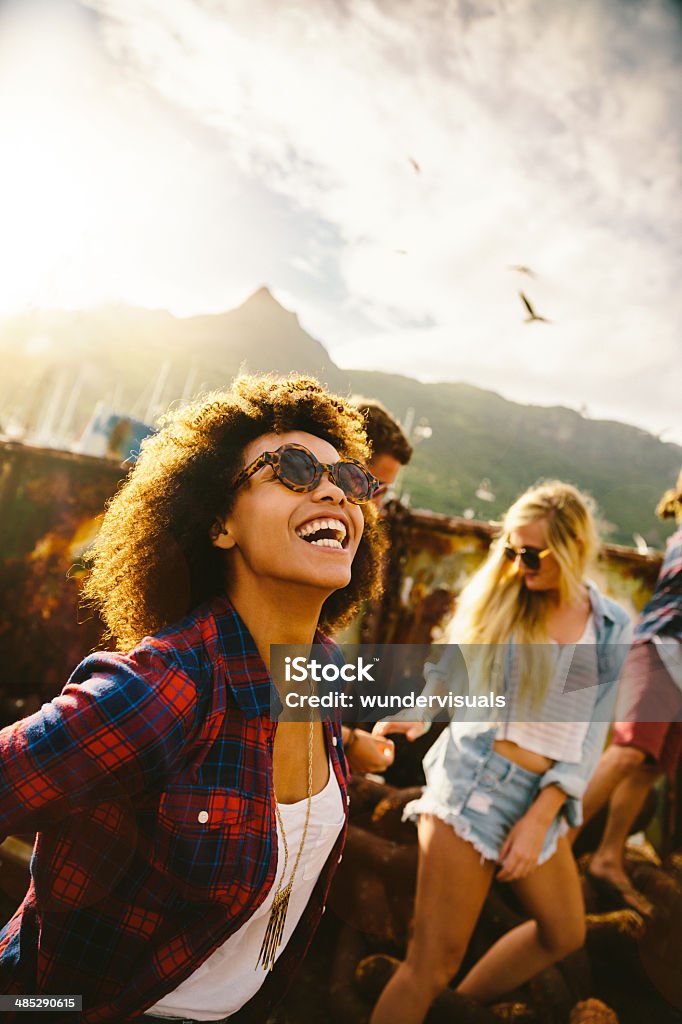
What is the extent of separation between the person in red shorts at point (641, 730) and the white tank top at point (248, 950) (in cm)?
241

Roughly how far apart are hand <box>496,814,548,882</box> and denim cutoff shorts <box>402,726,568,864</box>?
43mm

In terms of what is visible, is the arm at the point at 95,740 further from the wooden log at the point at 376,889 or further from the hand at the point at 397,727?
the wooden log at the point at 376,889

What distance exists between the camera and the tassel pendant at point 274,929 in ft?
4.37

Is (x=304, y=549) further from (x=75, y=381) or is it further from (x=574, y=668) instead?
(x=75, y=381)

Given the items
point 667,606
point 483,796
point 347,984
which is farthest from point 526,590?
point 347,984

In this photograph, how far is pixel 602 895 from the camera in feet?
10.3

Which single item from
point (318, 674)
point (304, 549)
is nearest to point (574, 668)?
point (318, 674)

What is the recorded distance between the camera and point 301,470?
4.64 ft

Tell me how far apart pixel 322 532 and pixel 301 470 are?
17 centimetres

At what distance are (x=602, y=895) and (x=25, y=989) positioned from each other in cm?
314

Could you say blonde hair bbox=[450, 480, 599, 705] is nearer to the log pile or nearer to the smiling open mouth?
the log pile

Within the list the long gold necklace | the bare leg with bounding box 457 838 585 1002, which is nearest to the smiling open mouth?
the long gold necklace

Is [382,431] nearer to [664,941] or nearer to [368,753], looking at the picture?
[368,753]

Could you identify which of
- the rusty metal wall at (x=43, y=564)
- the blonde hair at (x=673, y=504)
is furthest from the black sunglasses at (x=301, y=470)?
the blonde hair at (x=673, y=504)
